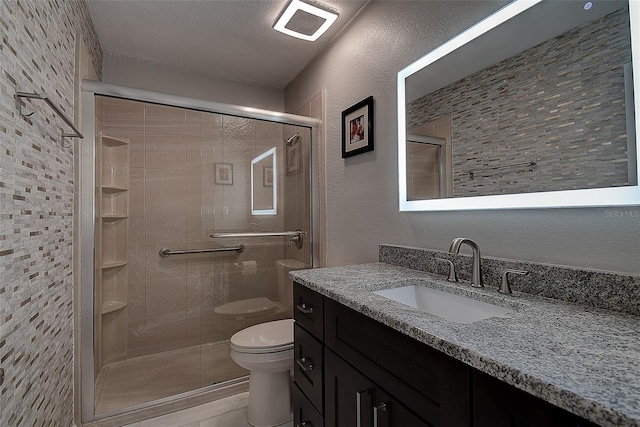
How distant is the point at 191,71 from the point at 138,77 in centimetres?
43

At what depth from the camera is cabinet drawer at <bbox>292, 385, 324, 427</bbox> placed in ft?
3.86

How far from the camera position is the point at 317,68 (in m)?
2.39

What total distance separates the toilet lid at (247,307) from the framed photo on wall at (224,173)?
92 centimetres

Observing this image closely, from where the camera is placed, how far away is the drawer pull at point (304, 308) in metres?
1.24

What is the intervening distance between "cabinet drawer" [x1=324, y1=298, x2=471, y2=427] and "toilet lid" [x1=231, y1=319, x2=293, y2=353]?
655 millimetres

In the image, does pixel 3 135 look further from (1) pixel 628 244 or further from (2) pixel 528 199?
(1) pixel 628 244

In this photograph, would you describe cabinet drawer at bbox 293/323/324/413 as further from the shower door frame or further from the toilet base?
the shower door frame

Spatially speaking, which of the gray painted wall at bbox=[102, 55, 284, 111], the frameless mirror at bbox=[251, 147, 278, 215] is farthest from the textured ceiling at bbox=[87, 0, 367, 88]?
the frameless mirror at bbox=[251, 147, 278, 215]

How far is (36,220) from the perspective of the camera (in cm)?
108

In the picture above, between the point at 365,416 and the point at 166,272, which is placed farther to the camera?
the point at 166,272

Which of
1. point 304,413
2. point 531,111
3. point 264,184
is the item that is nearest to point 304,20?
point 264,184

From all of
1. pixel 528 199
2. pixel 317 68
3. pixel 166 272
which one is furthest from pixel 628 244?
pixel 166 272

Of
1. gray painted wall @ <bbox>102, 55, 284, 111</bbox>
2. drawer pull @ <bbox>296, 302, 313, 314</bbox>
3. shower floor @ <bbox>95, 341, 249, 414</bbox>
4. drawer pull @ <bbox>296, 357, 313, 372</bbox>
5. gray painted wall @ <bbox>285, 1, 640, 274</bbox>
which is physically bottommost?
shower floor @ <bbox>95, 341, 249, 414</bbox>

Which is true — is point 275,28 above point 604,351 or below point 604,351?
above
